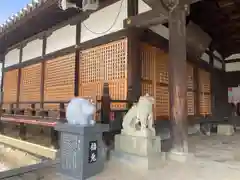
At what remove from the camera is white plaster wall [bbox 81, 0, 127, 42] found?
19.5ft

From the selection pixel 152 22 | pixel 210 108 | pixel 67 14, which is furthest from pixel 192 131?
pixel 67 14

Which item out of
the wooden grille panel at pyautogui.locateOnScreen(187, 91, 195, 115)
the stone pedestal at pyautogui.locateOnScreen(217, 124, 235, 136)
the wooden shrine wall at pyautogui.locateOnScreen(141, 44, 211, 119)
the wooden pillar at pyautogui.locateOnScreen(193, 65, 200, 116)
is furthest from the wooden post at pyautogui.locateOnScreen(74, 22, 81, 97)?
the stone pedestal at pyautogui.locateOnScreen(217, 124, 235, 136)

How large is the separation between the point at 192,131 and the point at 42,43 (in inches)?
273

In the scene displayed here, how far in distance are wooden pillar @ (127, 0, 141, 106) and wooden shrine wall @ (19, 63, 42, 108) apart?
497cm

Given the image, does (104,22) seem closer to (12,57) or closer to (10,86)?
(12,57)

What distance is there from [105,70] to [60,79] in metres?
2.37

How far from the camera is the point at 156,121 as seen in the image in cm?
619

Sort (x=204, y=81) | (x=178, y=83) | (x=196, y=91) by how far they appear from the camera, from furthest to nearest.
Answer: (x=204, y=81), (x=196, y=91), (x=178, y=83)

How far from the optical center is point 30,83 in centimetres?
960

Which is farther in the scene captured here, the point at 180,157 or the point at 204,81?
the point at 204,81

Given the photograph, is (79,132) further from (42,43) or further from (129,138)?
(42,43)

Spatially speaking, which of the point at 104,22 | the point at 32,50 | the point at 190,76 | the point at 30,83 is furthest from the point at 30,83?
the point at 190,76

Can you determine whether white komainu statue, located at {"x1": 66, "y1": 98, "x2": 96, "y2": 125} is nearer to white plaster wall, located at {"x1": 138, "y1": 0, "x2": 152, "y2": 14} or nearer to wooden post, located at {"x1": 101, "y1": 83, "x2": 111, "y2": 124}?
wooden post, located at {"x1": 101, "y1": 83, "x2": 111, "y2": 124}

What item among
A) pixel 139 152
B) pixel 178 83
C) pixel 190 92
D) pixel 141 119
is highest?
pixel 190 92
